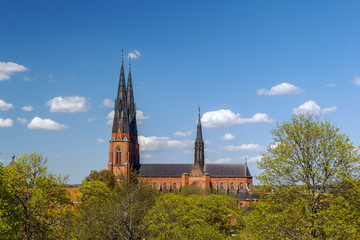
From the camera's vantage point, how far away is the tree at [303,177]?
937 inches

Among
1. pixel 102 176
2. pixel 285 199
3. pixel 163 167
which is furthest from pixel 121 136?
pixel 285 199

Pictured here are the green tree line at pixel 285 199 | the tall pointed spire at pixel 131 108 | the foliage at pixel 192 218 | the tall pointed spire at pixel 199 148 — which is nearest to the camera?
the green tree line at pixel 285 199

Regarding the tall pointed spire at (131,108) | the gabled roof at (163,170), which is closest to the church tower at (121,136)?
the tall pointed spire at (131,108)

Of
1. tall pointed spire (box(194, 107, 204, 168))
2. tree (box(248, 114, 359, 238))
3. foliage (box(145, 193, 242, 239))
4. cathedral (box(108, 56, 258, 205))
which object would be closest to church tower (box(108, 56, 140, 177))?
cathedral (box(108, 56, 258, 205))

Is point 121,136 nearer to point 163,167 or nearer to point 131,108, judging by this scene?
point 131,108

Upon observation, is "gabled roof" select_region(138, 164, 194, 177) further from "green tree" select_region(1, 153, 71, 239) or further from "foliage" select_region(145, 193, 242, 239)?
"green tree" select_region(1, 153, 71, 239)

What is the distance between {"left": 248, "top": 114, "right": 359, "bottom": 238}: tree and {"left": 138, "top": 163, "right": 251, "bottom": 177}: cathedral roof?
92119mm

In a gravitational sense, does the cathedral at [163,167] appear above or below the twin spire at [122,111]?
below

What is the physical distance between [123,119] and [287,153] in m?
87.9

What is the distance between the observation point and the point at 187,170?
119812mm

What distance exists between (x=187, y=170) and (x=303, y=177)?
9522cm

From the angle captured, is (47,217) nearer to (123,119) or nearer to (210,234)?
(210,234)

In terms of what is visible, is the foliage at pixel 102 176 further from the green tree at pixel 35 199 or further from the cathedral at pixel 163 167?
the green tree at pixel 35 199

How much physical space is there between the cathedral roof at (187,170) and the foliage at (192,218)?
194ft
